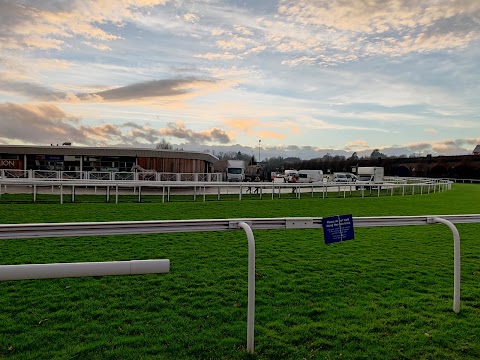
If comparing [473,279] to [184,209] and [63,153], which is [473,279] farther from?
[63,153]

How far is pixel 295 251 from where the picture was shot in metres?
7.07

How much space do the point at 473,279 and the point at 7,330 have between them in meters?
5.68

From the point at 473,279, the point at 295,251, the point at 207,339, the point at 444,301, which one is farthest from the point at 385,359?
the point at 295,251

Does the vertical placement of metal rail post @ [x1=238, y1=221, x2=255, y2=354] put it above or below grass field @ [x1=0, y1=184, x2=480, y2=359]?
above

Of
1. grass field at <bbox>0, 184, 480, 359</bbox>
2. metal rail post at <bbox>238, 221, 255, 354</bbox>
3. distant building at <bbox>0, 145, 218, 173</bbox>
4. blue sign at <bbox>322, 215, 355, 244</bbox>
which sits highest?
distant building at <bbox>0, 145, 218, 173</bbox>

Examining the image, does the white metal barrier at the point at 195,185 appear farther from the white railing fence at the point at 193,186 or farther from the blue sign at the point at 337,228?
the blue sign at the point at 337,228

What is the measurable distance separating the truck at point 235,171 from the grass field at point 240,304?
100ft

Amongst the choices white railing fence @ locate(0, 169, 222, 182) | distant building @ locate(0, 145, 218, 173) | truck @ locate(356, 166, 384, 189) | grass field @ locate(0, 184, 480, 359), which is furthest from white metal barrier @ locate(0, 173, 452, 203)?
truck @ locate(356, 166, 384, 189)

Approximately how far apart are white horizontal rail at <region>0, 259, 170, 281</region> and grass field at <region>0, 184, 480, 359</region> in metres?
0.69

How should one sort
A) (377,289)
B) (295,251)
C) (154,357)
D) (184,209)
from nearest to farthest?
1. (154,357)
2. (377,289)
3. (295,251)
4. (184,209)

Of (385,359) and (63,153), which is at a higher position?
(63,153)

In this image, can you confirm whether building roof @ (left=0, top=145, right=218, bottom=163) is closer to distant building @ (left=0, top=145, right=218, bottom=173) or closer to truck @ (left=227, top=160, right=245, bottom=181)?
distant building @ (left=0, top=145, right=218, bottom=173)

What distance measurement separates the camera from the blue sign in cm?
370

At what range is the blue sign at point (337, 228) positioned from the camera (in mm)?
3695
